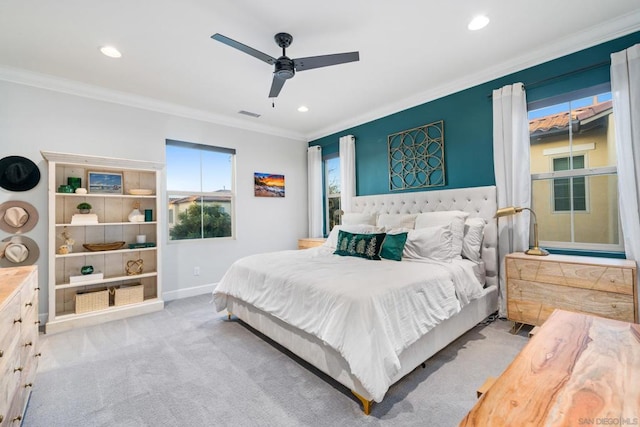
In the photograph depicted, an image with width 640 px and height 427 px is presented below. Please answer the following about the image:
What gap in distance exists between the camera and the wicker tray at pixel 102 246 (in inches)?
133

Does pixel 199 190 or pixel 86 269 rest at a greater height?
pixel 199 190

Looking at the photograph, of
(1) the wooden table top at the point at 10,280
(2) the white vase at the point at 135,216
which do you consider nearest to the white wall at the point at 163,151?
(2) the white vase at the point at 135,216

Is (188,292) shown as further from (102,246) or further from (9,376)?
(9,376)

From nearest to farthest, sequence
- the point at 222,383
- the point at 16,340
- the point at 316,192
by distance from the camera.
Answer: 1. the point at 16,340
2. the point at 222,383
3. the point at 316,192

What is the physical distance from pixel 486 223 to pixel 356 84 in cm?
226

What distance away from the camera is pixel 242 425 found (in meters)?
1.64

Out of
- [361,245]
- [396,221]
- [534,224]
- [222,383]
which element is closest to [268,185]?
[396,221]

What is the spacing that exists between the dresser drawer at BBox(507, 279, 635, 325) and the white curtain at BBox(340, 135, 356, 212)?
8.68 ft

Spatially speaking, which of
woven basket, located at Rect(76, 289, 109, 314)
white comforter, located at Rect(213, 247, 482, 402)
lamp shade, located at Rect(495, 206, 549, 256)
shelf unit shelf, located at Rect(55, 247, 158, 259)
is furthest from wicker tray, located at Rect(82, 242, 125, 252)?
lamp shade, located at Rect(495, 206, 549, 256)

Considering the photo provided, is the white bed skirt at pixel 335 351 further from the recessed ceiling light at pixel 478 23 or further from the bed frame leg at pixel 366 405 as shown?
the recessed ceiling light at pixel 478 23

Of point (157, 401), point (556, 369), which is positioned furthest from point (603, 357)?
point (157, 401)

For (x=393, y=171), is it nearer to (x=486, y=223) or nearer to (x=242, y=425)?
(x=486, y=223)

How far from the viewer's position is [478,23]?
2.46 metres

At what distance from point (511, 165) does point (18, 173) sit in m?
5.32
